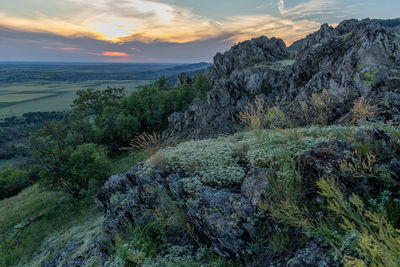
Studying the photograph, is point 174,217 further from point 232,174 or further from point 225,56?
point 225,56

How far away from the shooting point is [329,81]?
37.7 feet

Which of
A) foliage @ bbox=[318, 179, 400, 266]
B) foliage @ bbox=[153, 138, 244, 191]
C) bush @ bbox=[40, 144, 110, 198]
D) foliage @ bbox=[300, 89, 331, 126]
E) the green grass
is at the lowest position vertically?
the green grass

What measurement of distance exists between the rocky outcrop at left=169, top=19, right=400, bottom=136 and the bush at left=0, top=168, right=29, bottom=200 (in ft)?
96.9

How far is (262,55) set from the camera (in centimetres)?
4834

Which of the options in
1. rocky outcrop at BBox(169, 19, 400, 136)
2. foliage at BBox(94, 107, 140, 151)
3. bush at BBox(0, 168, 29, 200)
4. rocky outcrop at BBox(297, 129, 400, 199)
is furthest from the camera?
foliage at BBox(94, 107, 140, 151)

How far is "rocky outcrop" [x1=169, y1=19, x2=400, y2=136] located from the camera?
28.3 feet

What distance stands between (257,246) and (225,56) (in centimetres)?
6056

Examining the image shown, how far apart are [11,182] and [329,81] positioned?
4786 cm

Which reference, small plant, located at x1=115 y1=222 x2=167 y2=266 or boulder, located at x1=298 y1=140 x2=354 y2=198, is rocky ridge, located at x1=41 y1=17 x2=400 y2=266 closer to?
boulder, located at x1=298 y1=140 x2=354 y2=198

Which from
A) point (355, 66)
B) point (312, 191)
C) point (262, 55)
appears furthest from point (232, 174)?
point (262, 55)

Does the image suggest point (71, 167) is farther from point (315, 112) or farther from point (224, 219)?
point (315, 112)

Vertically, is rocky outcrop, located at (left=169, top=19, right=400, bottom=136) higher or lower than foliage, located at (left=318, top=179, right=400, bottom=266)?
higher

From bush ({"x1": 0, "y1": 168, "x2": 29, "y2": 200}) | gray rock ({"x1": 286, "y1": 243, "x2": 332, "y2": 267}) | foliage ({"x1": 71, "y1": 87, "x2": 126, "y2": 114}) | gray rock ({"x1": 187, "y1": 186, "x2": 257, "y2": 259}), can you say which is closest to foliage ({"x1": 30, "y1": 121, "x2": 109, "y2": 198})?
gray rock ({"x1": 187, "y1": 186, "x2": 257, "y2": 259})

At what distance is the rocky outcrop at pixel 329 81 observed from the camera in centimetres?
863
